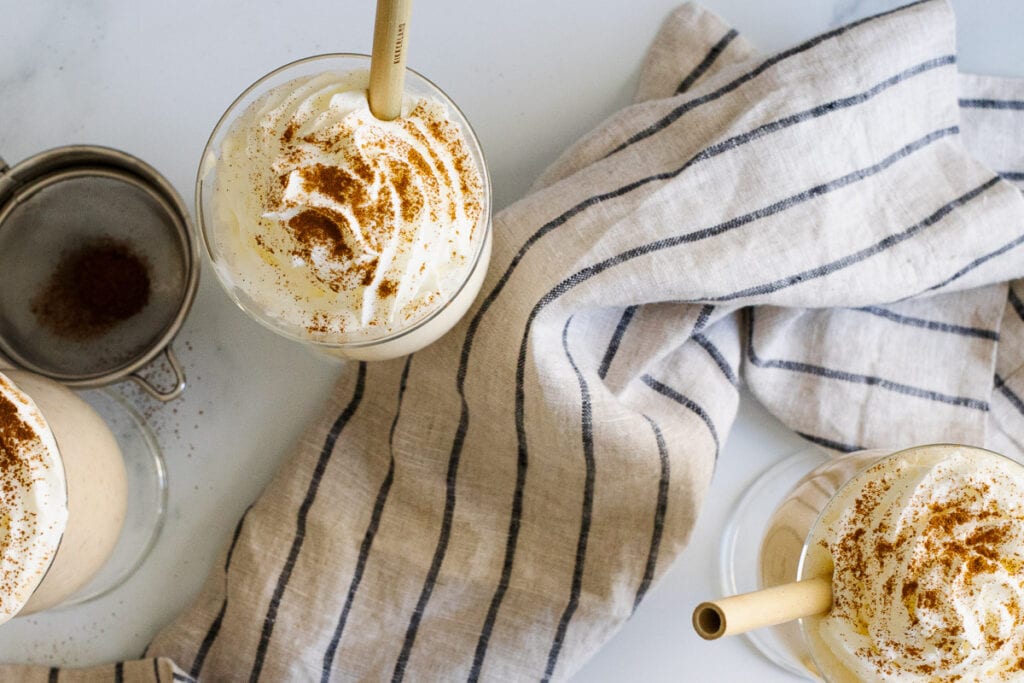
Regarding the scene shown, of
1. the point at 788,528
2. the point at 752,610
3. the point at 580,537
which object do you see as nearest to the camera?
the point at 752,610

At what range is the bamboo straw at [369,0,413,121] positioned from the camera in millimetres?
629

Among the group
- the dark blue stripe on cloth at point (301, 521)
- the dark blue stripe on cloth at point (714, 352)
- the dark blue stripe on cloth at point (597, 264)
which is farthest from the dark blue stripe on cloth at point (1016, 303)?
the dark blue stripe on cloth at point (301, 521)

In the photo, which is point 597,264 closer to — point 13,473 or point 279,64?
point 279,64

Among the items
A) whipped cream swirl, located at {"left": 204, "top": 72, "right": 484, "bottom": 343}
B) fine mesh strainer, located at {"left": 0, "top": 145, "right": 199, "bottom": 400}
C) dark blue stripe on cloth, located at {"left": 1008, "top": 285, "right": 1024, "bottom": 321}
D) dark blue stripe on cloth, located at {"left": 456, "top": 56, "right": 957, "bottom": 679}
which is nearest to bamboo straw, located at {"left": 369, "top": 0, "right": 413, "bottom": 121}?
whipped cream swirl, located at {"left": 204, "top": 72, "right": 484, "bottom": 343}

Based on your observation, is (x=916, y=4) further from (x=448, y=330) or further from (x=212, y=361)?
(x=212, y=361)

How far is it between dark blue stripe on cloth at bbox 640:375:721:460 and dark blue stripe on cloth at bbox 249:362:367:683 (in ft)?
0.95

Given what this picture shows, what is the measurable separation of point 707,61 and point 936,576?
0.54 m

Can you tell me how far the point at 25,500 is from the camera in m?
0.74

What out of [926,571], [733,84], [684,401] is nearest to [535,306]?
[684,401]

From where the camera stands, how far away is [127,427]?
38.8 inches

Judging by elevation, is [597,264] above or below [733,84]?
below

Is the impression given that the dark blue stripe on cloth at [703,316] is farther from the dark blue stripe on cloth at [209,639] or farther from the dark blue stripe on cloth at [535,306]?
the dark blue stripe on cloth at [209,639]

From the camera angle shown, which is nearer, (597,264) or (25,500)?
(25,500)

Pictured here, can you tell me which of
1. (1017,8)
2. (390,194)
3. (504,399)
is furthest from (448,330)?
(1017,8)
